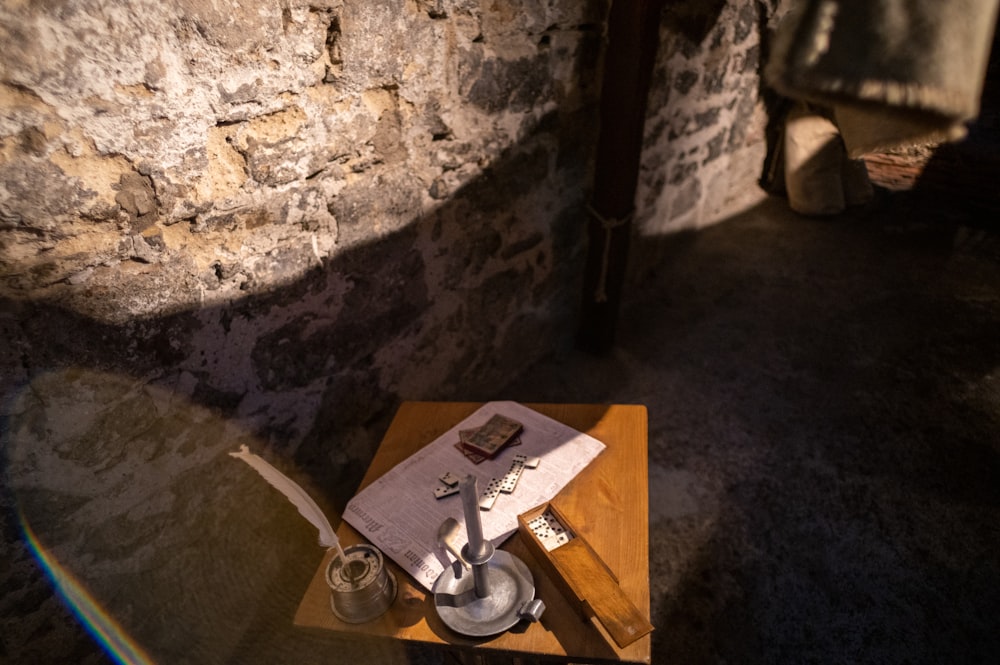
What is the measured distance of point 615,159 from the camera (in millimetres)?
2371

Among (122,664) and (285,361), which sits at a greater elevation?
(285,361)

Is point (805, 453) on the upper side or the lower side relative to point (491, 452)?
lower

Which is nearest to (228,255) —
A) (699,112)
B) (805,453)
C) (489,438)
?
(489,438)

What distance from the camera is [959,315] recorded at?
3.14m

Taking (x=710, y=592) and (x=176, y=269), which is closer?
(x=176, y=269)

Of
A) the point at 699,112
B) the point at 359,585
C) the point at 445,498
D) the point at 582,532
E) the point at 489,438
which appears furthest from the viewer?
the point at 699,112

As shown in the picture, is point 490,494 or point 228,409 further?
point 228,409

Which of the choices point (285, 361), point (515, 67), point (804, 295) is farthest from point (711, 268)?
point (285, 361)

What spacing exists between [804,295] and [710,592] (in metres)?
2.24

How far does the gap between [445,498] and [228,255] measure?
31.8 inches

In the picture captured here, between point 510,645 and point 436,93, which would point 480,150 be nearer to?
point 436,93

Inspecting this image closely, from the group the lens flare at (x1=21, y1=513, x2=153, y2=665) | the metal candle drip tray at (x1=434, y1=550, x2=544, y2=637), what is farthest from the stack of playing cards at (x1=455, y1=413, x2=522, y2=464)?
the lens flare at (x1=21, y1=513, x2=153, y2=665)

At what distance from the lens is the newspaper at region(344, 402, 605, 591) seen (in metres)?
1.19

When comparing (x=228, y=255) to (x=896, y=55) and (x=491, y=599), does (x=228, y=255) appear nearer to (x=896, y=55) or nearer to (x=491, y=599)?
(x=491, y=599)
